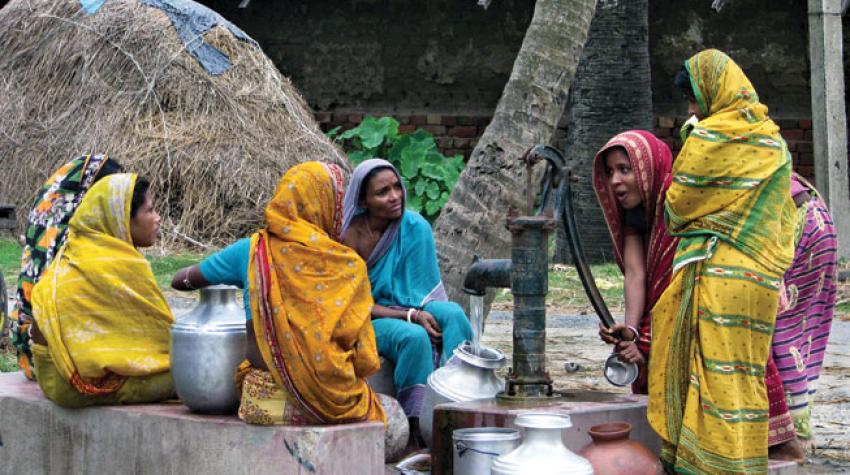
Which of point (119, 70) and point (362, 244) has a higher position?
point (119, 70)

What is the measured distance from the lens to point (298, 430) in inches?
158

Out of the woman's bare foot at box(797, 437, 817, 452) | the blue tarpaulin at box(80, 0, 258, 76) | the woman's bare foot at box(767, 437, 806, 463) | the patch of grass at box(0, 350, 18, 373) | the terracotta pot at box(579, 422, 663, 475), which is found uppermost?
the blue tarpaulin at box(80, 0, 258, 76)

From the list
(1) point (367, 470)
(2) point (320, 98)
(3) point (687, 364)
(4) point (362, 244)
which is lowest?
(1) point (367, 470)

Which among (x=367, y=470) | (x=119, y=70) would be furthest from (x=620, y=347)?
(x=119, y=70)

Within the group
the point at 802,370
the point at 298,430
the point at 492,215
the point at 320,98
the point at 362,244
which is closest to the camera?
the point at 298,430

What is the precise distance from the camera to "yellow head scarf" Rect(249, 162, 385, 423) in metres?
4.08

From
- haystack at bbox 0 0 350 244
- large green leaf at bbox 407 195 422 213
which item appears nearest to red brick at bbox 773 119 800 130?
large green leaf at bbox 407 195 422 213

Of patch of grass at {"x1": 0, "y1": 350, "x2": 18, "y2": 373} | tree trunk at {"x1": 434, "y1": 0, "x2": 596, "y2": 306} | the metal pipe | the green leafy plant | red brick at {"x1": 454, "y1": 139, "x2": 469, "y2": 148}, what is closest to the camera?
the metal pipe

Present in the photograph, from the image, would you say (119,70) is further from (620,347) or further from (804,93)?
(620,347)

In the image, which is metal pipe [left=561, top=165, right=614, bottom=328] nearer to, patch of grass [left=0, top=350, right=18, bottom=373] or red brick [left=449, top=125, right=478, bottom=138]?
patch of grass [left=0, top=350, right=18, bottom=373]

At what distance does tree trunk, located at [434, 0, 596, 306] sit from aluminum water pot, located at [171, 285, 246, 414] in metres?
2.02

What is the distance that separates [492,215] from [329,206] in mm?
2211

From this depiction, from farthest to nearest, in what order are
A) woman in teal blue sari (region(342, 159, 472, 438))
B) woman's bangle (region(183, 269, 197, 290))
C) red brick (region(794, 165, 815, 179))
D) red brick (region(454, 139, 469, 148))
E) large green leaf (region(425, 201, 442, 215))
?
red brick (region(454, 139, 469, 148))
red brick (region(794, 165, 815, 179))
large green leaf (region(425, 201, 442, 215))
woman in teal blue sari (region(342, 159, 472, 438))
woman's bangle (region(183, 269, 197, 290))

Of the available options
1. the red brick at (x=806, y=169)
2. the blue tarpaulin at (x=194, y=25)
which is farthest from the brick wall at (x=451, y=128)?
the red brick at (x=806, y=169)
